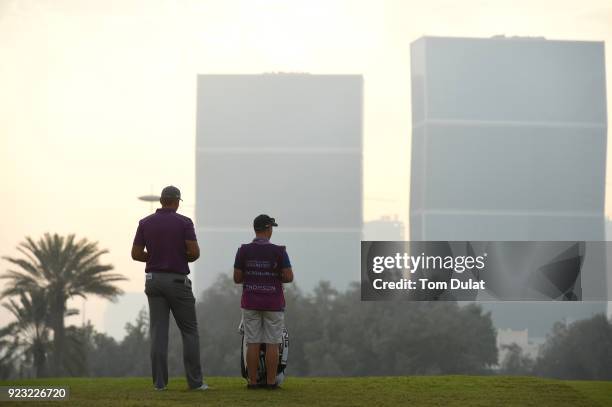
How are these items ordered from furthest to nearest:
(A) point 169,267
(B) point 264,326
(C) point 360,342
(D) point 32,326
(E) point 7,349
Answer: (C) point 360,342, (D) point 32,326, (E) point 7,349, (B) point 264,326, (A) point 169,267

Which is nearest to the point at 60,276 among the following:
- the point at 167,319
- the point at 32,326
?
the point at 32,326

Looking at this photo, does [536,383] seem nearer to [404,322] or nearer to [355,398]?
[355,398]

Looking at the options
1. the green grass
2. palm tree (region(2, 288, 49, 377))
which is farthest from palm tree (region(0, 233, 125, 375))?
the green grass

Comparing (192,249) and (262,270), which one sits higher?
(192,249)

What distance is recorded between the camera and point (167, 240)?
467 inches

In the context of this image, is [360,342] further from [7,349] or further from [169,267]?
[169,267]

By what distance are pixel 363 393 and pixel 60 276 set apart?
6412 centimetres

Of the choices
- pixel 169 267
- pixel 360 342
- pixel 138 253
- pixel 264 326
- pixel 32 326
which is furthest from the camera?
pixel 360 342

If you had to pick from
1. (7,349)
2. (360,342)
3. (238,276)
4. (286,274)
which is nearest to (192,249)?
(238,276)

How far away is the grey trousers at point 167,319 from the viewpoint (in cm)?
1184

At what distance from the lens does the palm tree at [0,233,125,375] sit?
72688 millimetres

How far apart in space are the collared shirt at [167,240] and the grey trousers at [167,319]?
103 mm

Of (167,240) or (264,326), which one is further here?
(264,326)

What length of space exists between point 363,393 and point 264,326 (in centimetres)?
124
